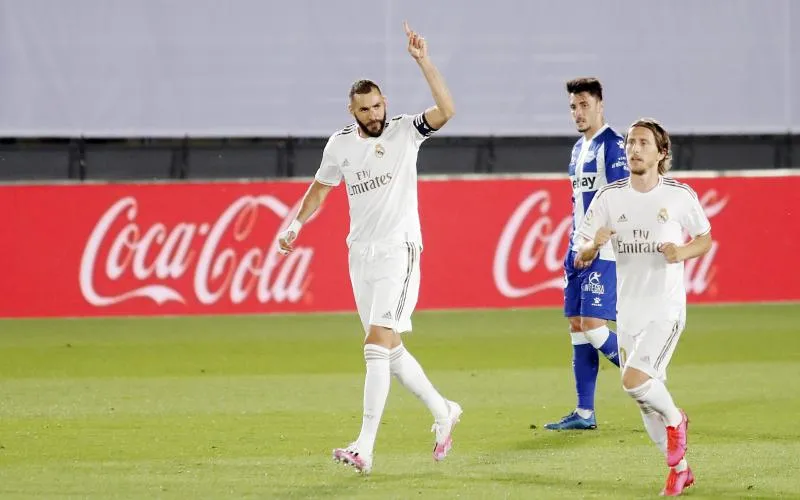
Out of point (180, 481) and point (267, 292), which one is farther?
point (267, 292)

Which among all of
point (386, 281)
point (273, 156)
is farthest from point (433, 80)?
point (273, 156)

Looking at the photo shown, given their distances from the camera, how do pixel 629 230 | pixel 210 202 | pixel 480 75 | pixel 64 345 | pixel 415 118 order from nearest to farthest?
pixel 629 230
pixel 415 118
pixel 64 345
pixel 210 202
pixel 480 75

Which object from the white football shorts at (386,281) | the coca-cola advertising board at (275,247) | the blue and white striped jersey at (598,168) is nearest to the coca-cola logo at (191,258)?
the coca-cola advertising board at (275,247)

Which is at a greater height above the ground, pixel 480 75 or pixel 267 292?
pixel 480 75

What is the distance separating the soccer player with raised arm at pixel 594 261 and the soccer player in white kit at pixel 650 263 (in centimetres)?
184

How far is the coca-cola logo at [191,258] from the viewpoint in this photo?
14883mm

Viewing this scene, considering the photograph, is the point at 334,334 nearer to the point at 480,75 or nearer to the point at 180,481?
the point at 480,75

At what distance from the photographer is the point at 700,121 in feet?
59.0

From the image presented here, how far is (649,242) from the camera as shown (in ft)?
21.6

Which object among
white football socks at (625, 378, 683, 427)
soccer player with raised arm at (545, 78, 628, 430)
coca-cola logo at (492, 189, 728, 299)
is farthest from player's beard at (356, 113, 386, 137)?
A: coca-cola logo at (492, 189, 728, 299)

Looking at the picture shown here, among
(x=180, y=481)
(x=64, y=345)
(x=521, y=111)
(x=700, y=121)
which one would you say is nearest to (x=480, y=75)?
(x=521, y=111)

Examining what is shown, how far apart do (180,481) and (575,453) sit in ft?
6.91

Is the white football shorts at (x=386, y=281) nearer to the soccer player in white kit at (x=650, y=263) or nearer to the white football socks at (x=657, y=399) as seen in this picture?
the soccer player in white kit at (x=650, y=263)

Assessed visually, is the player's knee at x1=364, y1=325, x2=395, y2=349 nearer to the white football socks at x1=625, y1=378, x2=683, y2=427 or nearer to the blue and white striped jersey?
the white football socks at x1=625, y1=378, x2=683, y2=427
